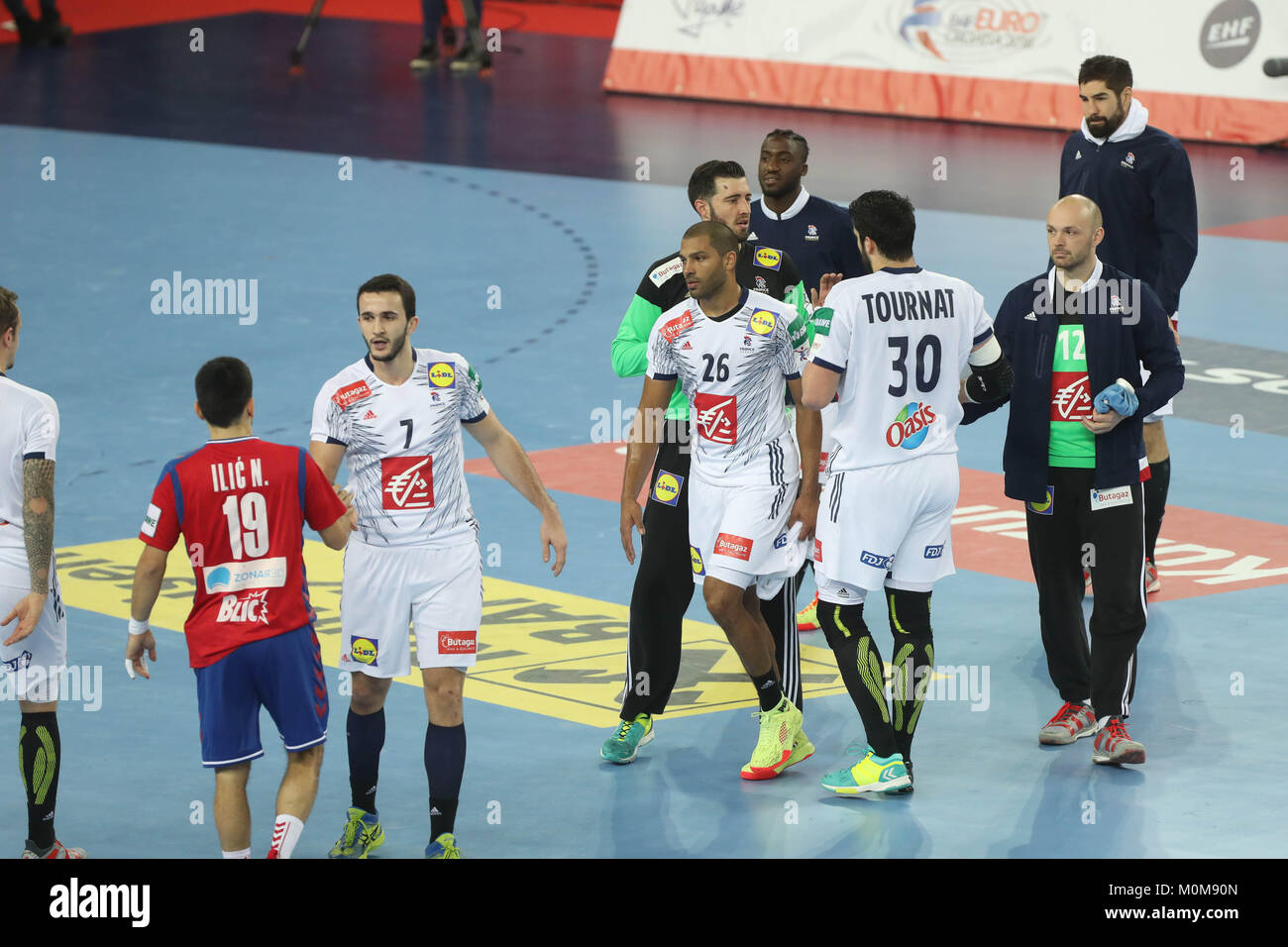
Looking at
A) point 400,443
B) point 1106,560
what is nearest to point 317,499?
point 400,443

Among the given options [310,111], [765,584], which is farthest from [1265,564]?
[310,111]

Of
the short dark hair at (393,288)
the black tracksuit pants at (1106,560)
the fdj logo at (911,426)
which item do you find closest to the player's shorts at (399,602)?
the short dark hair at (393,288)

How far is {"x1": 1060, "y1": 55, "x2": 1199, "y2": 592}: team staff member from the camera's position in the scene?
Answer: 10.2 m

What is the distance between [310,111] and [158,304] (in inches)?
327

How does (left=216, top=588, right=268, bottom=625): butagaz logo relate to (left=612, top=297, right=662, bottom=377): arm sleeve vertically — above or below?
below

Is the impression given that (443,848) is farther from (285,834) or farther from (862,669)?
(862,669)

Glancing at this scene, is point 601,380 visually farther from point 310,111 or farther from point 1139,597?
point 310,111

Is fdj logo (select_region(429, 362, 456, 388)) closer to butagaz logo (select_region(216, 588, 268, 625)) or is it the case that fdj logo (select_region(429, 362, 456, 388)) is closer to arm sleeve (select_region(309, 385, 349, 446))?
arm sleeve (select_region(309, 385, 349, 446))

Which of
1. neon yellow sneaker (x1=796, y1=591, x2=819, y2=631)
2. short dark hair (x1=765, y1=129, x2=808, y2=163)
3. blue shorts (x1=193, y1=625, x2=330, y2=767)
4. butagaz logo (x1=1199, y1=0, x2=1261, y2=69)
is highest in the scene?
butagaz logo (x1=1199, y1=0, x2=1261, y2=69)

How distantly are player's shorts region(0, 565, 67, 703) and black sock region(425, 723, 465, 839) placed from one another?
131 centimetres

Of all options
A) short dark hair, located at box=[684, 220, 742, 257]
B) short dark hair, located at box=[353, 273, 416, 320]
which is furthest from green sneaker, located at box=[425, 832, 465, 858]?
short dark hair, located at box=[684, 220, 742, 257]

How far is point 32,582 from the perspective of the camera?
691 cm

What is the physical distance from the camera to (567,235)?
60.5 ft
